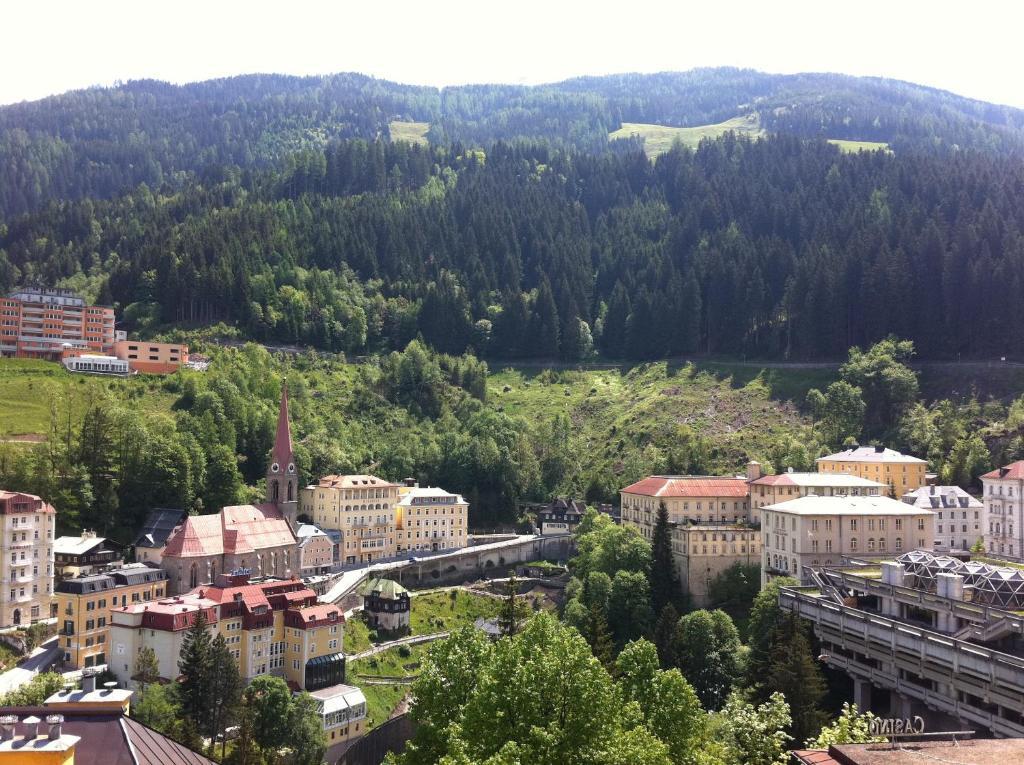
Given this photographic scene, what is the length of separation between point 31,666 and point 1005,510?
75840mm

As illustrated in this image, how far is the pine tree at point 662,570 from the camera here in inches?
3270

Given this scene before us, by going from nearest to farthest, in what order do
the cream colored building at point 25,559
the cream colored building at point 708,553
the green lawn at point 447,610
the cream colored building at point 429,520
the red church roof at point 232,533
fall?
the cream colored building at point 25,559
the red church roof at point 232,533
the cream colored building at point 708,553
the green lawn at point 447,610
the cream colored building at point 429,520

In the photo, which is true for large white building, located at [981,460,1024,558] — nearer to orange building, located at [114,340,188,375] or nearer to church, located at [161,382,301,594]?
church, located at [161,382,301,594]

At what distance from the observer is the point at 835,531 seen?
7850cm

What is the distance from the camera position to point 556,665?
35500 millimetres

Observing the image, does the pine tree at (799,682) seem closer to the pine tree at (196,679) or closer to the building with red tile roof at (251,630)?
the building with red tile roof at (251,630)

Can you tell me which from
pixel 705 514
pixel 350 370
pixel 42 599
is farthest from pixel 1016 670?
pixel 350 370

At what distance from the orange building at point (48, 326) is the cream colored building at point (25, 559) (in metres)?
49.4

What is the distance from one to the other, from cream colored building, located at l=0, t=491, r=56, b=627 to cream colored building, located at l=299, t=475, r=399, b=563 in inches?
1169

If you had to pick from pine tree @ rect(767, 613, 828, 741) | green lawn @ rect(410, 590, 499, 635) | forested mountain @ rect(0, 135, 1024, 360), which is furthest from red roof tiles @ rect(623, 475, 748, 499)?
forested mountain @ rect(0, 135, 1024, 360)

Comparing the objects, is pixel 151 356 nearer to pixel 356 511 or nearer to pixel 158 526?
pixel 356 511

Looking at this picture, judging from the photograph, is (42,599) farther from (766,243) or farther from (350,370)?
(766,243)

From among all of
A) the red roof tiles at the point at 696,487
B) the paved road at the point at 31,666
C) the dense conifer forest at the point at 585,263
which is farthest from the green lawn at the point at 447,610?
the dense conifer forest at the point at 585,263

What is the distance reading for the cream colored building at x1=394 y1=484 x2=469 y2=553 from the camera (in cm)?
10500
